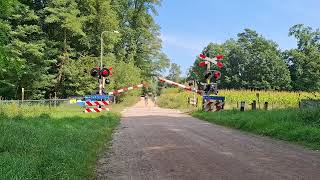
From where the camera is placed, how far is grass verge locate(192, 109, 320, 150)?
15.7 meters

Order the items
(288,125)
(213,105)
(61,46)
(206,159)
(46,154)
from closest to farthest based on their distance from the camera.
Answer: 1. (46,154)
2. (206,159)
3. (288,125)
4. (213,105)
5. (61,46)

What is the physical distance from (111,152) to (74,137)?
5.63 feet

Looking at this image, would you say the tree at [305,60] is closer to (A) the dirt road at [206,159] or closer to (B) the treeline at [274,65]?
(B) the treeline at [274,65]

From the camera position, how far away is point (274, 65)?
96.8 m

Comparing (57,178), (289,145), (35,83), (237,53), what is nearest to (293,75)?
(237,53)

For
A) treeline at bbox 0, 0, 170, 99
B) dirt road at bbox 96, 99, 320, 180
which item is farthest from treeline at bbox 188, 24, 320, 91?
dirt road at bbox 96, 99, 320, 180

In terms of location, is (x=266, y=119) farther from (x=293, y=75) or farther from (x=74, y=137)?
(x=293, y=75)

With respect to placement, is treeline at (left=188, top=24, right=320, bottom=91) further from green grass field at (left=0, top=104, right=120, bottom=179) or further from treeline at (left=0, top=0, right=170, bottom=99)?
green grass field at (left=0, top=104, right=120, bottom=179)

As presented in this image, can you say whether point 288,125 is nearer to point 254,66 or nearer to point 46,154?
point 46,154

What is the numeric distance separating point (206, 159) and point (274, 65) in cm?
8839

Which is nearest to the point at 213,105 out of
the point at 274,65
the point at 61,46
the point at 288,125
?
the point at 288,125

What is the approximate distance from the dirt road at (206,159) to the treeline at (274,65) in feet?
260

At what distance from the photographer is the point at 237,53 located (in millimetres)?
107375

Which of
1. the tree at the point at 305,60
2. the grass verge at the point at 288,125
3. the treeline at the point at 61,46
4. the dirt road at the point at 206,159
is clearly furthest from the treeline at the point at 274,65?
the dirt road at the point at 206,159
